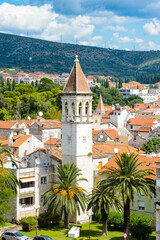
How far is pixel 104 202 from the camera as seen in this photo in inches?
1623

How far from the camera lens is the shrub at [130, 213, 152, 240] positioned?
39825 mm

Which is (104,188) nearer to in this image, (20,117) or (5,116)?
(5,116)

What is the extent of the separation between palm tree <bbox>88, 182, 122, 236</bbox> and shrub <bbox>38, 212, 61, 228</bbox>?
532 cm

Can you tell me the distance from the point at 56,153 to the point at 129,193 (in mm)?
15017

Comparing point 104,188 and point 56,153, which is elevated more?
point 56,153

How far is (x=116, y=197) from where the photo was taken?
4272cm

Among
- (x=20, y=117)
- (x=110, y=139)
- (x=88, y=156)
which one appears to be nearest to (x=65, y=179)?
(x=88, y=156)

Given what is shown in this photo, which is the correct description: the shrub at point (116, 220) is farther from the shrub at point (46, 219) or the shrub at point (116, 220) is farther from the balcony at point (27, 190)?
the balcony at point (27, 190)

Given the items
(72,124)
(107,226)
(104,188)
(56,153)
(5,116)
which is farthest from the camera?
(5,116)

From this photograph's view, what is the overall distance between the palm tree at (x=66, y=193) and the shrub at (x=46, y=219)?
1417 mm

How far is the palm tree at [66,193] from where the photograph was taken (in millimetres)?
43188

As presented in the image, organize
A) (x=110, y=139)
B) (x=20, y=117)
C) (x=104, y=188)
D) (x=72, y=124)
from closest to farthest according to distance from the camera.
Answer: (x=104, y=188)
(x=72, y=124)
(x=110, y=139)
(x=20, y=117)

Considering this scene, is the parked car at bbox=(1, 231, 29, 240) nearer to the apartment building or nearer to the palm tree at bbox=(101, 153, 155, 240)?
the apartment building

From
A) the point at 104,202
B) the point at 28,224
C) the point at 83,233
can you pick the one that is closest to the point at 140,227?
the point at 104,202
